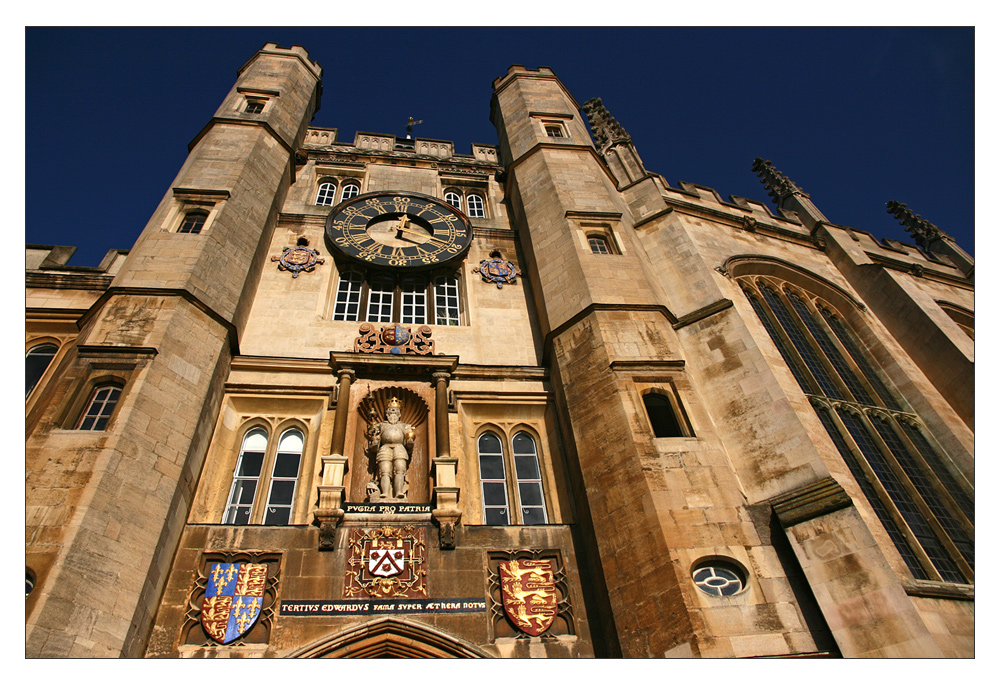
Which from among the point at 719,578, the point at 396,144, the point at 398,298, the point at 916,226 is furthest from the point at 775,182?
the point at 719,578

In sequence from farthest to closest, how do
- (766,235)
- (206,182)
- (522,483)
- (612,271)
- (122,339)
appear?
(766,235) < (206,182) < (612,271) < (522,483) < (122,339)

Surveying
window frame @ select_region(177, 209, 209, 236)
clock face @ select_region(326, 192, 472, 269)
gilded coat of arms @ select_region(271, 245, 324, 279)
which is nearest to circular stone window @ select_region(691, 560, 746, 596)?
clock face @ select_region(326, 192, 472, 269)

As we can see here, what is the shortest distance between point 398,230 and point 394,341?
12.9 feet

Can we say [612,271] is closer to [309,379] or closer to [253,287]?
[309,379]

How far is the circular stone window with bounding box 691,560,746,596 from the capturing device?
7188mm

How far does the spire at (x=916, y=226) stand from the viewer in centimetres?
2138

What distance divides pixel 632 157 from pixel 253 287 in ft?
33.9

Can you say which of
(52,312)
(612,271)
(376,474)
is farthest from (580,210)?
(52,312)

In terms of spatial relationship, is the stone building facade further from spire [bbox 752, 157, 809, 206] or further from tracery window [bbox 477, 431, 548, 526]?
spire [bbox 752, 157, 809, 206]

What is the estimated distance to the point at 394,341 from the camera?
1123cm

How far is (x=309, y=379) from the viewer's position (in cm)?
1040

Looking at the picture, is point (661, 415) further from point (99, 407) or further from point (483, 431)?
point (99, 407)

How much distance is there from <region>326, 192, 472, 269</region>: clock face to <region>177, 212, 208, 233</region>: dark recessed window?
2538 mm

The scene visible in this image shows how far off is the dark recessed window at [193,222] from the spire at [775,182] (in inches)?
639
